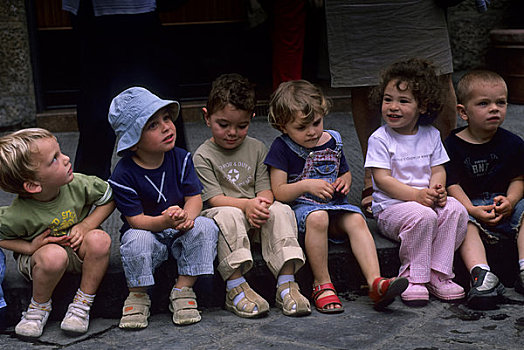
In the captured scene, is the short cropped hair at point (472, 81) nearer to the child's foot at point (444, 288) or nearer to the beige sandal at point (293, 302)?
the child's foot at point (444, 288)

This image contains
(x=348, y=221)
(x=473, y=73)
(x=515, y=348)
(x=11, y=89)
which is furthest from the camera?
(x=11, y=89)

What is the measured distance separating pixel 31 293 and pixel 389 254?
156 cm

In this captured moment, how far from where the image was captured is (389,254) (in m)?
3.29

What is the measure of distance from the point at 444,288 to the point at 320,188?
0.69 meters

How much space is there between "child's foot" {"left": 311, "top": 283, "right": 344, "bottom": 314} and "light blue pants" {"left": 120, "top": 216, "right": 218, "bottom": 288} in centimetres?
47

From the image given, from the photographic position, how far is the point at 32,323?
2.84 m

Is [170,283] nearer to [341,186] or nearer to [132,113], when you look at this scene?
[132,113]

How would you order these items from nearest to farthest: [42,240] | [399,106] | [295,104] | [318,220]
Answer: [42,240] → [318,220] → [295,104] → [399,106]

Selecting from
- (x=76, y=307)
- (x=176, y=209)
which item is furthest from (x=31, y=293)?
(x=176, y=209)

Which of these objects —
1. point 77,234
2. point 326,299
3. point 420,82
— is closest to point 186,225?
point 77,234

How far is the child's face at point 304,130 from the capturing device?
321 cm

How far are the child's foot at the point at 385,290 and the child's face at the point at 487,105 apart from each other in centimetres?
92

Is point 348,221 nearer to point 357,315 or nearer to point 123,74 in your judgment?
point 357,315

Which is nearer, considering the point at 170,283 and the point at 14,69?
the point at 170,283
